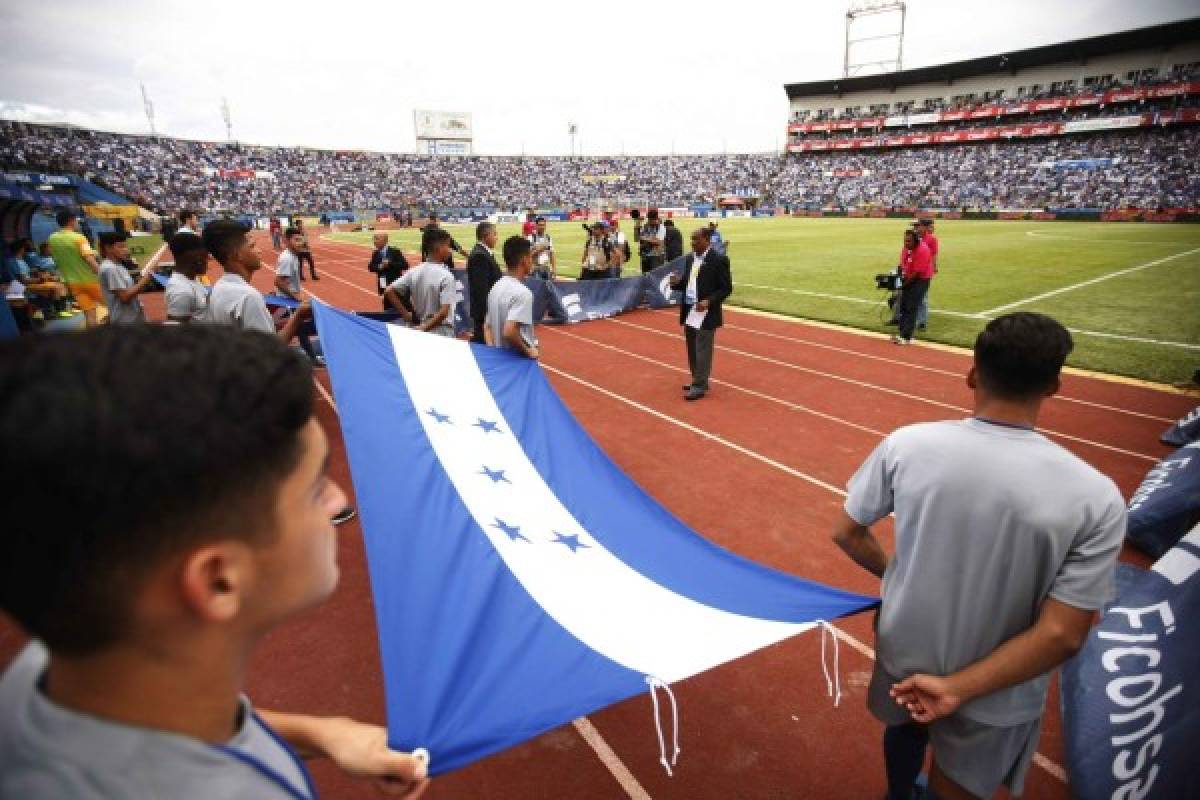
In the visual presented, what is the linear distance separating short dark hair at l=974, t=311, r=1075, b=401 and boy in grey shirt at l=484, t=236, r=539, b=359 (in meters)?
3.52

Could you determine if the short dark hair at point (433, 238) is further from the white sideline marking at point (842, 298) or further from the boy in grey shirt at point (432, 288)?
the white sideline marking at point (842, 298)

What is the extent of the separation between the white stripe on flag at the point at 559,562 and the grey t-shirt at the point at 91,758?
1.43 metres

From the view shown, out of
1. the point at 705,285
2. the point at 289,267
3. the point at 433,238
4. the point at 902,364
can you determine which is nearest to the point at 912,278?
the point at 902,364

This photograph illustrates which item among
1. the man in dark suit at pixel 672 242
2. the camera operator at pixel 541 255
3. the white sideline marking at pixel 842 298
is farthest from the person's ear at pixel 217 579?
the white sideline marking at pixel 842 298

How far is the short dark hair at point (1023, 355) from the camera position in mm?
1791

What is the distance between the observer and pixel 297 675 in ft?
11.8

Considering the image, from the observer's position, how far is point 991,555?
1.85 metres

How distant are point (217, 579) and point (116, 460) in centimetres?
23

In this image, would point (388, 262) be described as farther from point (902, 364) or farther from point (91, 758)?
point (91, 758)

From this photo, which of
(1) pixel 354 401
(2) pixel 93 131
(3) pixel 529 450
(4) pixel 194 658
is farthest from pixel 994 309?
(2) pixel 93 131

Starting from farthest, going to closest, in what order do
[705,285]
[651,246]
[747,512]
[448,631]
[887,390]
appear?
[651,246] < [887,390] < [705,285] < [747,512] < [448,631]

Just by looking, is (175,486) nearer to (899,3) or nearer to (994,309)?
(994,309)

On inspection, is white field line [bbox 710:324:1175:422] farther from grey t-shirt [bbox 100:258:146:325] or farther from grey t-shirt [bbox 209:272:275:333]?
grey t-shirt [bbox 100:258:146:325]

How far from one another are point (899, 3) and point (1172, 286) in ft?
232
